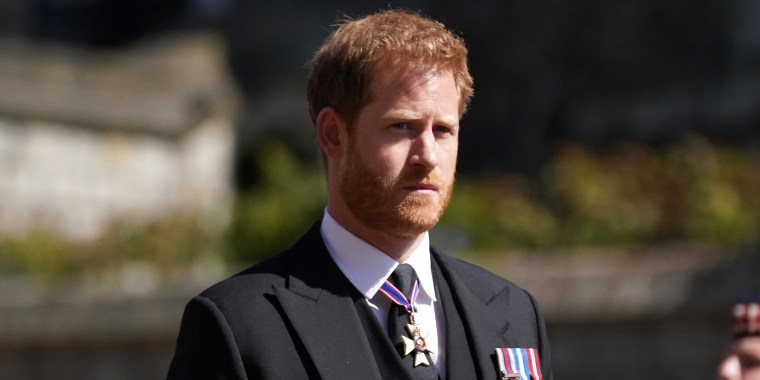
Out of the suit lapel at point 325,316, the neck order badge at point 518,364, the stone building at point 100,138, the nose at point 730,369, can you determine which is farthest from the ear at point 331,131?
the stone building at point 100,138

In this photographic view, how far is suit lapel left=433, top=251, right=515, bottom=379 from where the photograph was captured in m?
3.62

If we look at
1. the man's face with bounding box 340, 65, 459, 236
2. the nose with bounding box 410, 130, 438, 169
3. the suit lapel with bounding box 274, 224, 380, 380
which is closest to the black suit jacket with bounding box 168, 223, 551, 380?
the suit lapel with bounding box 274, 224, 380, 380

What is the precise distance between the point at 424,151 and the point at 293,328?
0.48 metres

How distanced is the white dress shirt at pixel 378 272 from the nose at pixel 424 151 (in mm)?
226

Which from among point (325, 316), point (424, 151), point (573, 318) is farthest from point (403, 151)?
point (573, 318)

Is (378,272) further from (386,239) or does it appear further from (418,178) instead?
(418,178)

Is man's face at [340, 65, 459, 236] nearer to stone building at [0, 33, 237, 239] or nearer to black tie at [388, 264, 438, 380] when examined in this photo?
black tie at [388, 264, 438, 380]

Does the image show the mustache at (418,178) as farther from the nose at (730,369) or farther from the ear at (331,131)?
the nose at (730,369)

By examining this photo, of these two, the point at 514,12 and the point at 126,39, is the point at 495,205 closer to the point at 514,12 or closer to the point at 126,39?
the point at 514,12

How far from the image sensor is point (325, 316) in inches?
140

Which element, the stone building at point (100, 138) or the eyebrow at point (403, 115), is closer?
the eyebrow at point (403, 115)

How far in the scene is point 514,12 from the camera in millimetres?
14812

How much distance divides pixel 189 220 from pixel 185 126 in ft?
6.40

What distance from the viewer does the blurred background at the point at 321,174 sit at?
9.37 metres
